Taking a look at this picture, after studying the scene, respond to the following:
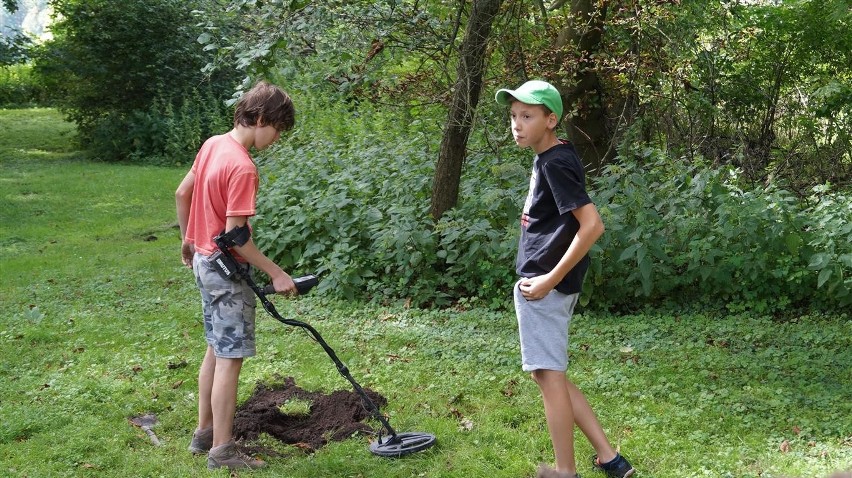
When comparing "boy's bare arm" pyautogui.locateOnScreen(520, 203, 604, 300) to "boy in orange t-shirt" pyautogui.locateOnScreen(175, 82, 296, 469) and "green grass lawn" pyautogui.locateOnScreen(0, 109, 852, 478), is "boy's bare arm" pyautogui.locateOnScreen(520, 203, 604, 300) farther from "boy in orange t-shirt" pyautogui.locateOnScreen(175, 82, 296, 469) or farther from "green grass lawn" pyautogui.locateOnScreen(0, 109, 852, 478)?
"boy in orange t-shirt" pyautogui.locateOnScreen(175, 82, 296, 469)

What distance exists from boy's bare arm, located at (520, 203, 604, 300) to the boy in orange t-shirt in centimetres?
119

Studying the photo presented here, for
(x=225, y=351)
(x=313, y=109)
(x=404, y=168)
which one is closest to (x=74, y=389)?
(x=225, y=351)

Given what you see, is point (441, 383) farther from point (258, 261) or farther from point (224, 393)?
point (258, 261)

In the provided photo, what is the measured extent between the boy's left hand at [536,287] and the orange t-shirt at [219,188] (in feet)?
4.30

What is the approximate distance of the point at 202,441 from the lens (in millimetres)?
4512

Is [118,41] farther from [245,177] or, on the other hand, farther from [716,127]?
[245,177]

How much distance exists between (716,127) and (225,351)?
7.50 metres

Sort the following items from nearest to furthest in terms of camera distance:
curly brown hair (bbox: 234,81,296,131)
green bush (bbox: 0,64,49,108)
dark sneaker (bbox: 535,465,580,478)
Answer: dark sneaker (bbox: 535,465,580,478) < curly brown hair (bbox: 234,81,296,131) < green bush (bbox: 0,64,49,108)

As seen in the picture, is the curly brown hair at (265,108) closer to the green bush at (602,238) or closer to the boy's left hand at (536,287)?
the boy's left hand at (536,287)

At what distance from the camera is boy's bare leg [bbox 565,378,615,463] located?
3.91 m

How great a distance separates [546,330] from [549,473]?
712 millimetres

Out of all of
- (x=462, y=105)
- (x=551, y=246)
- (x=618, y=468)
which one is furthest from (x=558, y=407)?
(x=462, y=105)

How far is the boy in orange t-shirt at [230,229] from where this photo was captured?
158 inches

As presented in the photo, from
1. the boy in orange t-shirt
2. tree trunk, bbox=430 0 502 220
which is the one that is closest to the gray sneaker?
the boy in orange t-shirt
